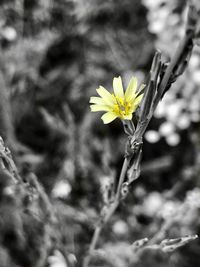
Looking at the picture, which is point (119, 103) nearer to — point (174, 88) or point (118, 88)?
point (118, 88)

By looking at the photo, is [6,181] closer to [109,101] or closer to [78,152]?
[78,152]

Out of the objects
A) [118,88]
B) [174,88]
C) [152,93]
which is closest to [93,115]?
[174,88]

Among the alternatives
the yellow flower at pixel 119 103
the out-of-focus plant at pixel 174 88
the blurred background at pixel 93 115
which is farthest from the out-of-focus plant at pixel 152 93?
the out-of-focus plant at pixel 174 88

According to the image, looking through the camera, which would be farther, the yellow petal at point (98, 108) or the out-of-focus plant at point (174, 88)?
the out-of-focus plant at point (174, 88)

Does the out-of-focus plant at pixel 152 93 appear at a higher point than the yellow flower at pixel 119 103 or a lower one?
lower

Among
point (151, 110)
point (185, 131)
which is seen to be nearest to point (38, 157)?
point (185, 131)

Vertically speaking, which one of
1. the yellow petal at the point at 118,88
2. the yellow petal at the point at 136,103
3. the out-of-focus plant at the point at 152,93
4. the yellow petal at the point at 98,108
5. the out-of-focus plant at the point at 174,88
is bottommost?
the out-of-focus plant at the point at 152,93

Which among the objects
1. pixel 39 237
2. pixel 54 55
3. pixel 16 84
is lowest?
pixel 39 237

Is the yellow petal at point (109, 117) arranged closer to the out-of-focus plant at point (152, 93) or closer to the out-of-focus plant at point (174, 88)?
the out-of-focus plant at point (152, 93)
